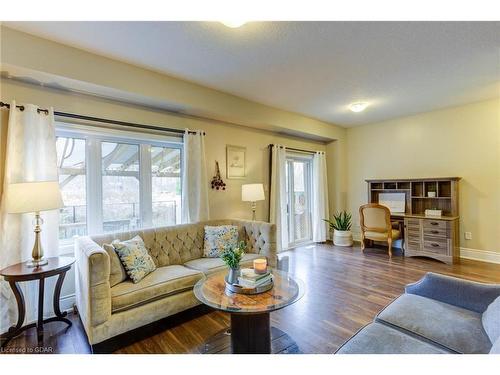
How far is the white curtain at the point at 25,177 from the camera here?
7.26 feet

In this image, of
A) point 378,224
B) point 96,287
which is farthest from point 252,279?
point 378,224

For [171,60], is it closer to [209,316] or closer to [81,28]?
[81,28]

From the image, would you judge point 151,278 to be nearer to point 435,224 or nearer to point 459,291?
point 459,291

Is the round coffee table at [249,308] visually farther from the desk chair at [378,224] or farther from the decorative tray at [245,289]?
the desk chair at [378,224]

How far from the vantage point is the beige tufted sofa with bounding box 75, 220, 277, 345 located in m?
1.88

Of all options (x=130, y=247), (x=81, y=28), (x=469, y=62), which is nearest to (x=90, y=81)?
(x=81, y=28)

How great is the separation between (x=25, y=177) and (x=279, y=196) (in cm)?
349

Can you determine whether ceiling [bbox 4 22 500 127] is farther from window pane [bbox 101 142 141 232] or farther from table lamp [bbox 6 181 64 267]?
table lamp [bbox 6 181 64 267]

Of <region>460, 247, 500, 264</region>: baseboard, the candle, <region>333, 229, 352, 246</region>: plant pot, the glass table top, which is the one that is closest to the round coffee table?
the glass table top

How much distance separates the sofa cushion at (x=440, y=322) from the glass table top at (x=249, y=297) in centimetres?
58

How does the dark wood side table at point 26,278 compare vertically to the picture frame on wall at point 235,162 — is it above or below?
below

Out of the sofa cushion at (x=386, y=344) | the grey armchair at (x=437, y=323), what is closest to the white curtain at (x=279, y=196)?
the grey armchair at (x=437, y=323)

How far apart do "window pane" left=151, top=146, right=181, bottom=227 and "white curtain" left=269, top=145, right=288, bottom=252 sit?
1.71 meters

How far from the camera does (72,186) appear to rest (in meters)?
2.77
